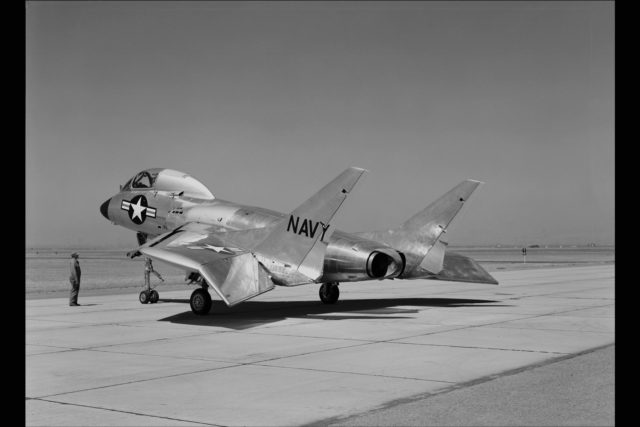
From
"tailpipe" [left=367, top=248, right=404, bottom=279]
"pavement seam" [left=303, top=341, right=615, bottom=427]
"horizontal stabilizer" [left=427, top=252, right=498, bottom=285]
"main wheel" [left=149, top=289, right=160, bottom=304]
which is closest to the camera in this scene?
"pavement seam" [left=303, top=341, right=615, bottom=427]

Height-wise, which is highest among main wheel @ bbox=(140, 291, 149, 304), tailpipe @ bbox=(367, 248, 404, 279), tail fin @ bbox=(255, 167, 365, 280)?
tail fin @ bbox=(255, 167, 365, 280)

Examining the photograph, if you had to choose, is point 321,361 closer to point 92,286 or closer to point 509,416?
point 509,416

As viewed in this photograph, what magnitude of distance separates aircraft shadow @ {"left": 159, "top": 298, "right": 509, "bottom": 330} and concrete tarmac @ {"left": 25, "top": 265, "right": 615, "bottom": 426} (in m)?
0.09

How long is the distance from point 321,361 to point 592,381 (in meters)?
4.05

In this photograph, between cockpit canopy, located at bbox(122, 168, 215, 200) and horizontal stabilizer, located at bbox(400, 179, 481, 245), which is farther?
cockpit canopy, located at bbox(122, 168, 215, 200)

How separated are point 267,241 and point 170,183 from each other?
21.1ft

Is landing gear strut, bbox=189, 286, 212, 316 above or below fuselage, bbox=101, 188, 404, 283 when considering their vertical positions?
below

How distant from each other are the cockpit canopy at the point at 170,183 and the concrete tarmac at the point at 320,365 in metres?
4.05

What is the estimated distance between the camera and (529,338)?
1350cm

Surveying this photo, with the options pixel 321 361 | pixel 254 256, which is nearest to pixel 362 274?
pixel 254 256

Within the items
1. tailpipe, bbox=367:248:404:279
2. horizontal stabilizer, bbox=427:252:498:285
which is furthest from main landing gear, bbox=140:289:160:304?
horizontal stabilizer, bbox=427:252:498:285

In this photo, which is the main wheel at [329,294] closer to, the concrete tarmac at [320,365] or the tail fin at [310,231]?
the concrete tarmac at [320,365]

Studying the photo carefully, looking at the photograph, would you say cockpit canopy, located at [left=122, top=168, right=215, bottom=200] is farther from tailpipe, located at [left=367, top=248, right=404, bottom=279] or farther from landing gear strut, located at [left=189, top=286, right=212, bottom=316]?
tailpipe, located at [left=367, top=248, right=404, bottom=279]

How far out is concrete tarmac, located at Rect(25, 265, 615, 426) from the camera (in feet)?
23.9
